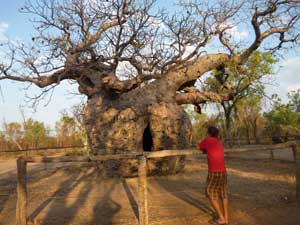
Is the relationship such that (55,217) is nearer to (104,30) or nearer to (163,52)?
(163,52)

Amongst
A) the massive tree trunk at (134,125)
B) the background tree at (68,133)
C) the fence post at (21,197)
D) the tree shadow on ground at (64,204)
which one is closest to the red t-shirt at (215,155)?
the tree shadow on ground at (64,204)

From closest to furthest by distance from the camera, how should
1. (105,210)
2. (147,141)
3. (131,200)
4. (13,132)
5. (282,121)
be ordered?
(105,210) → (131,200) → (147,141) → (282,121) → (13,132)

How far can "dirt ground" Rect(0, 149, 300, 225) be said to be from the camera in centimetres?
462

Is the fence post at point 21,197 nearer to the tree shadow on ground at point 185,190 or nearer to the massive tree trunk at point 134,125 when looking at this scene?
the tree shadow on ground at point 185,190

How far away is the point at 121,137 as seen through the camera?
9.08 m

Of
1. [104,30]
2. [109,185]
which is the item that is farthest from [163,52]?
[109,185]

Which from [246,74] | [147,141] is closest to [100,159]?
[147,141]

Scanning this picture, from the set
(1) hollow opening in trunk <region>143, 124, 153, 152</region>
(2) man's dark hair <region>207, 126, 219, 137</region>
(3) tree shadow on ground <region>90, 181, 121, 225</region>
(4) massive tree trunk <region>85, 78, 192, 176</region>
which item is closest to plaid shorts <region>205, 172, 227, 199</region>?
(2) man's dark hair <region>207, 126, 219, 137</region>

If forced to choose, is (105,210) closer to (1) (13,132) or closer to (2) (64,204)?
(2) (64,204)

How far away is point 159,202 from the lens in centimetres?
566

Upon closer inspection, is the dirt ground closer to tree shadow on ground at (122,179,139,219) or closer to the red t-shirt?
tree shadow on ground at (122,179,139,219)

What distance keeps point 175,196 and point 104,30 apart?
4725 mm

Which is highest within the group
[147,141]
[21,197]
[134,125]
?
[134,125]

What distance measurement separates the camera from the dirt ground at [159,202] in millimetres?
4625
